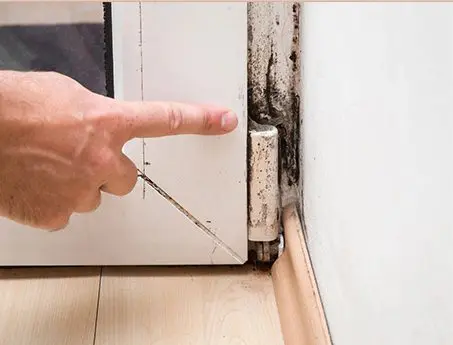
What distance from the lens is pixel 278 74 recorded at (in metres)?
0.88

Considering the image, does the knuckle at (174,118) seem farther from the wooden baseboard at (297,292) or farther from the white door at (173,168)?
the wooden baseboard at (297,292)

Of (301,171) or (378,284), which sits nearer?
(378,284)

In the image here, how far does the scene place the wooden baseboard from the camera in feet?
2.43

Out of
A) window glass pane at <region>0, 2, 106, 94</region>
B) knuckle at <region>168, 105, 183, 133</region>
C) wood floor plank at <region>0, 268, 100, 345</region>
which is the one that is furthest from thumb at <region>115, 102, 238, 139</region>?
wood floor plank at <region>0, 268, 100, 345</region>

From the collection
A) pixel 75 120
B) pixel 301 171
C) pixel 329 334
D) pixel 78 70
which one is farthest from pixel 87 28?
pixel 329 334

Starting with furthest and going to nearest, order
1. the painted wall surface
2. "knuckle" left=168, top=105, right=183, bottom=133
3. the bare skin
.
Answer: "knuckle" left=168, top=105, right=183, bottom=133, the bare skin, the painted wall surface

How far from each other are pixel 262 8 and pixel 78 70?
207 millimetres

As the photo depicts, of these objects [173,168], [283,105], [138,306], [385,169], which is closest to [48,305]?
[138,306]

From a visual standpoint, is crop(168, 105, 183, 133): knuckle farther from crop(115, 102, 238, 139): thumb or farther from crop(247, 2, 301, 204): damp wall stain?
crop(247, 2, 301, 204): damp wall stain

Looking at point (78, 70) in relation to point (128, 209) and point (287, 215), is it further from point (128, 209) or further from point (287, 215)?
point (287, 215)

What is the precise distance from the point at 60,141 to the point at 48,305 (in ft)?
0.83

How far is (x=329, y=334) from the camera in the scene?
2.33 feet

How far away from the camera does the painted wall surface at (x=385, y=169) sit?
0.37 meters

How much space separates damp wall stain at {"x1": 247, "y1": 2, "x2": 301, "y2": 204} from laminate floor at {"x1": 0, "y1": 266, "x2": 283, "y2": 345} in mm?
136
